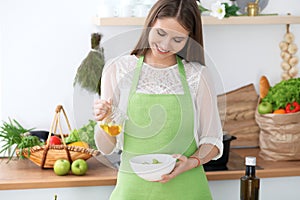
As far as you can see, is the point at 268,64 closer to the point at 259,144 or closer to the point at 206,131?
the point at 259,144

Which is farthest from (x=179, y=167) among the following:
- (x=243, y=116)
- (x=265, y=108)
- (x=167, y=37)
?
(x=243, y=116)

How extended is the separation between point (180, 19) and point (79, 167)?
2.52 ft

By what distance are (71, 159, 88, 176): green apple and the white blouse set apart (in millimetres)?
423

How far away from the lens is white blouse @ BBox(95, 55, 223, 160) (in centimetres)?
154

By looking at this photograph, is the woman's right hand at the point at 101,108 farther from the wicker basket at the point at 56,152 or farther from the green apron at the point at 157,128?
the wicker basket at the point at 56,152

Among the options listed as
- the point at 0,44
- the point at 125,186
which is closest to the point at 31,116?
the point at 0,44

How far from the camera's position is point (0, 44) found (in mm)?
2338

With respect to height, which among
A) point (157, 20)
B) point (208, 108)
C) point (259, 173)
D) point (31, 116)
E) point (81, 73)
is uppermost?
point (157, 20)

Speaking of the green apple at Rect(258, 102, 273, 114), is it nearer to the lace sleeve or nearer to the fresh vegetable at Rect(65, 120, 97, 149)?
the lace sleeve

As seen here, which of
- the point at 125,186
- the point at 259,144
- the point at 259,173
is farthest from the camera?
the point at 259,144

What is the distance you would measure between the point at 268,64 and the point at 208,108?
1.00 m

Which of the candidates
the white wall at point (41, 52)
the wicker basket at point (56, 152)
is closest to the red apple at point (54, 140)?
the wicker basket at point (56, 152)

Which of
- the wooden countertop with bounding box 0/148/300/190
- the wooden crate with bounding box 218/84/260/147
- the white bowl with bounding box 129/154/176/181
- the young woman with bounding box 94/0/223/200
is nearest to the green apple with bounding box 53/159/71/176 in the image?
the wooden countertop with bounding box 0/148/300/190

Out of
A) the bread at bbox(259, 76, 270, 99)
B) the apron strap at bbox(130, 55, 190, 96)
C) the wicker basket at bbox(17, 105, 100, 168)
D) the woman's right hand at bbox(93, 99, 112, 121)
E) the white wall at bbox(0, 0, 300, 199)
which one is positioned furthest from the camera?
the bread at bbox(259, 76, 270, 99)
